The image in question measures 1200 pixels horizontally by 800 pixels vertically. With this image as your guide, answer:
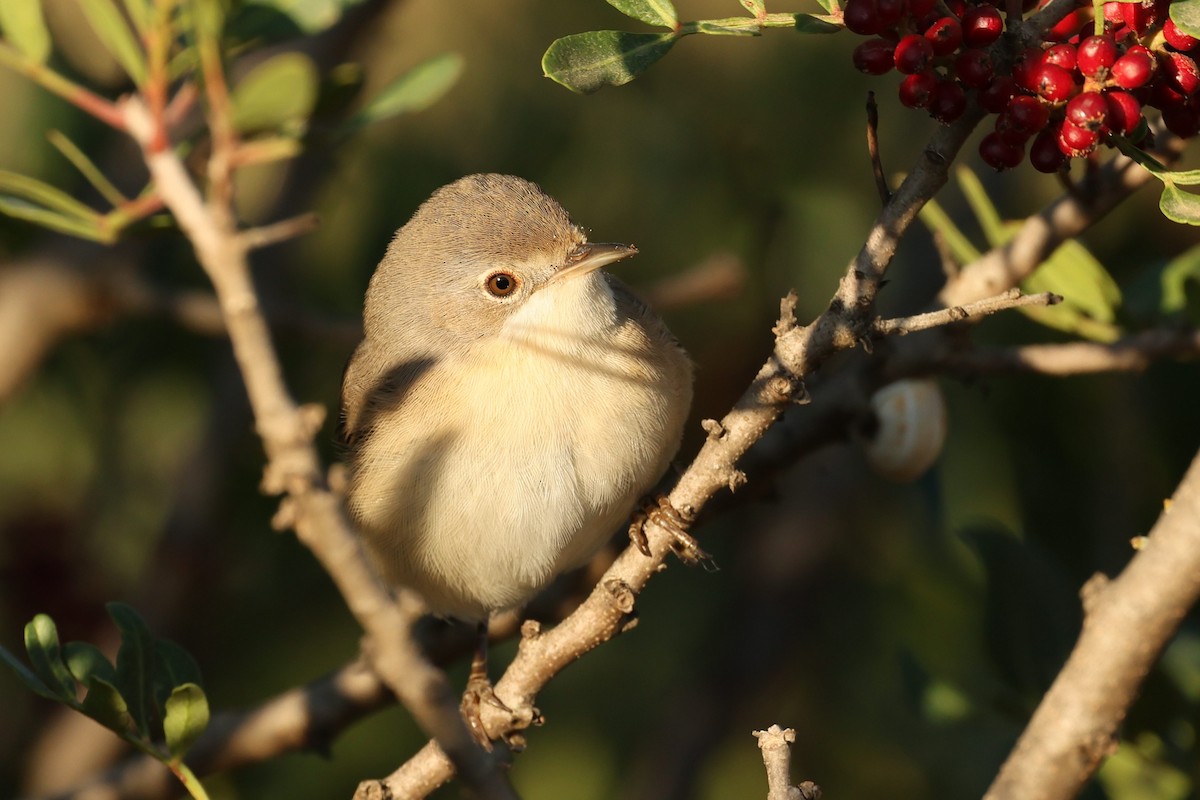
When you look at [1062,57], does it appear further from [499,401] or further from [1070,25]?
[499,401]

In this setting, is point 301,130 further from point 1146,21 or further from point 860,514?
point 860,514

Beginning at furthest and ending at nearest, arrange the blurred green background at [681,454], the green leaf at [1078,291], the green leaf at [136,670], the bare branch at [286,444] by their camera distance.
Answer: the blurred green background at [681,454] → the green leaf at [1078,291] → the green leaf at [136,670] → the bare branch at [286,444]

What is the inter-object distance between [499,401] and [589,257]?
0.54 m

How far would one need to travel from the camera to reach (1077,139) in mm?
2100

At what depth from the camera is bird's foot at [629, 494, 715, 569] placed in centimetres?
271

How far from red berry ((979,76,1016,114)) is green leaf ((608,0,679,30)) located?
0.53 metres

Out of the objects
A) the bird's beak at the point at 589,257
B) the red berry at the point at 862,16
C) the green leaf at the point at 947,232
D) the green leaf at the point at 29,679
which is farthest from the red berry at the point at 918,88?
the green leaf at the point at 29,679

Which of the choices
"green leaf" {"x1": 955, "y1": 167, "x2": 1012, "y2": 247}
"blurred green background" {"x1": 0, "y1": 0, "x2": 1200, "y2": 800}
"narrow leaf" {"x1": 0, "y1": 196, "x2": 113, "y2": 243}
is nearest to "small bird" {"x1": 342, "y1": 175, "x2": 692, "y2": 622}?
"blurred green background" {"x1": 0, "y1": 0, "x2": 1200, "y2": 800}

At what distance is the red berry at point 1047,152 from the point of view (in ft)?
7.45

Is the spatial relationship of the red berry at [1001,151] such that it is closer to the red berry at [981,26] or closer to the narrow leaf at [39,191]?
the red berry at [981,26]

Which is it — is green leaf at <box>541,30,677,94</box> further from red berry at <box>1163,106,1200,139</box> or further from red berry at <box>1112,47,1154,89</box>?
red berry at <box>1163,106,1200,139</box>

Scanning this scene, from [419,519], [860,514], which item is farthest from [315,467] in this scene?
[860,514]

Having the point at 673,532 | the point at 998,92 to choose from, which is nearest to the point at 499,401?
the point at 673,532

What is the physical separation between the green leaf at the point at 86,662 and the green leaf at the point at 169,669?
93mm
